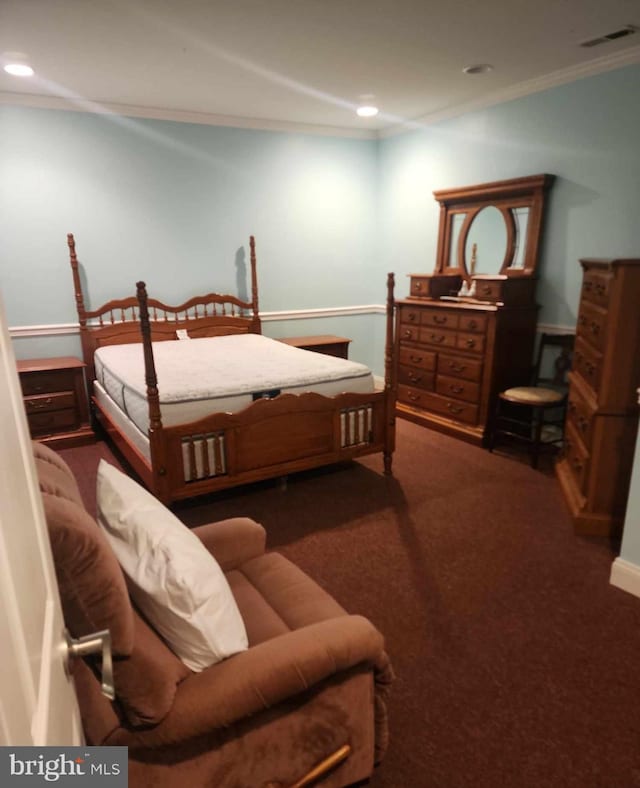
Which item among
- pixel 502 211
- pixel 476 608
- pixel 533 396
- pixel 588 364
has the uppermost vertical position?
pixel 502 211

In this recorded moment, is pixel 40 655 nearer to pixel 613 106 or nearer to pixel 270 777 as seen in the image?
pixel 270 777

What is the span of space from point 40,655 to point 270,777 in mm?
896

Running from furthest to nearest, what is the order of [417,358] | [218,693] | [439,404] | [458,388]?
[417,358] < [439,404] < [458,388] < [218,693]

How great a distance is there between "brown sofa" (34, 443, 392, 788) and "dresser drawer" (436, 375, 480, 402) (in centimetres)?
290

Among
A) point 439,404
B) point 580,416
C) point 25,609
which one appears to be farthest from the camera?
point 439,404

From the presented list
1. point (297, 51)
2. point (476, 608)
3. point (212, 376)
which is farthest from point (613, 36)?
point (476, 608)

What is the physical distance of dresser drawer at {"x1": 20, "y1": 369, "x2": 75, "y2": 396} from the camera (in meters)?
3.99

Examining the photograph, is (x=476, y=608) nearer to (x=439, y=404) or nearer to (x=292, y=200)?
(x=439, y=404)

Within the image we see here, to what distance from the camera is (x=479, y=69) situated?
3479 millimetres

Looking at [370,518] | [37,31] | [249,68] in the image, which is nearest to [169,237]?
[249,68]

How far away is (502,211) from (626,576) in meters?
2.88

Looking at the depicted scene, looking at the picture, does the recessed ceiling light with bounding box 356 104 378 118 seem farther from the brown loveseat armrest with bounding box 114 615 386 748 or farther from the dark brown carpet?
the brown loveseat armrest with bounding box 114 615 386 748

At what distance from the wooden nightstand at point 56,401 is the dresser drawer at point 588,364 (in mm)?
3519

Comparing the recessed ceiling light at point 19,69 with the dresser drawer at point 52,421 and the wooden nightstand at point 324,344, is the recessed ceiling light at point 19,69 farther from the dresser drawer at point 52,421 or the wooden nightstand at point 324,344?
the wooden nightstand at point 324,344
